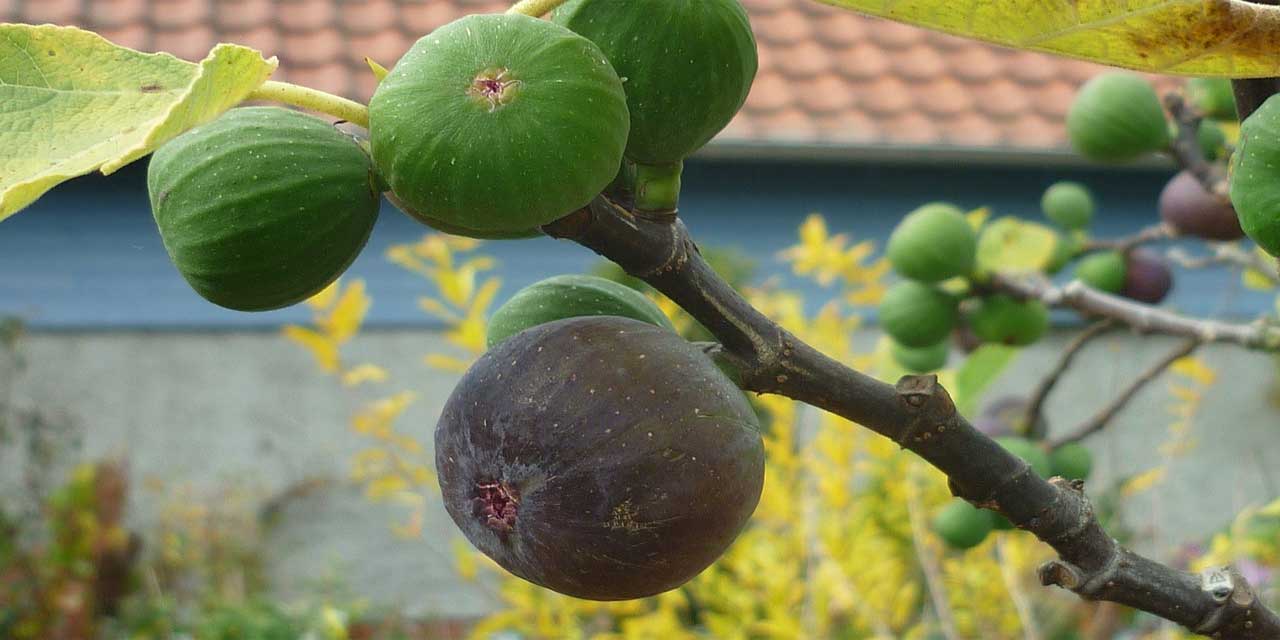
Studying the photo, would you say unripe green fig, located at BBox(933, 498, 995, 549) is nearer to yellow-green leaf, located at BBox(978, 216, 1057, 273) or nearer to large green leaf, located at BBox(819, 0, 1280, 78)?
yellow-green leaf, located at BBox(978, 216, 1057, 273)

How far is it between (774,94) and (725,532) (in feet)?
18.4

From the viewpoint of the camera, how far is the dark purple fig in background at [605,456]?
65 cm

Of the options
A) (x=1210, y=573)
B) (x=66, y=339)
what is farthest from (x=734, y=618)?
(x=66, y=339)

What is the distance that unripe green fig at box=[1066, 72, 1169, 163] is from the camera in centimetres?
156

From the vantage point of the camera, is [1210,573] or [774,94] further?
[774,94]

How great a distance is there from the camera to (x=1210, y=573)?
77 cm

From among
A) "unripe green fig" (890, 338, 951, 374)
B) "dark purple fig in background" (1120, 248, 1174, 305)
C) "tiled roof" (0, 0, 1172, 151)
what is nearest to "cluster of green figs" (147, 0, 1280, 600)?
"unripe green fig" (890, 338, 951, 374)

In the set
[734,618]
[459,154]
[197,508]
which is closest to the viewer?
[459,154]

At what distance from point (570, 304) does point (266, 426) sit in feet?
19.0

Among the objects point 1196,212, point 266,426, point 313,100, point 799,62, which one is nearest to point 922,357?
point 1196,212

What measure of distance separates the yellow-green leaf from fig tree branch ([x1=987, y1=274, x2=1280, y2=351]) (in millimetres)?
28

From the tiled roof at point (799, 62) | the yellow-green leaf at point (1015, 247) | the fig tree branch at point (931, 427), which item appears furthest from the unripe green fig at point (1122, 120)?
the tiled roof at point (799, 62)

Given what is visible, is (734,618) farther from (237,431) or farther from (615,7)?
(237,431)

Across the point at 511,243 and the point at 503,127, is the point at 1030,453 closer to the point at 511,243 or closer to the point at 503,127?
the point at 503,127
